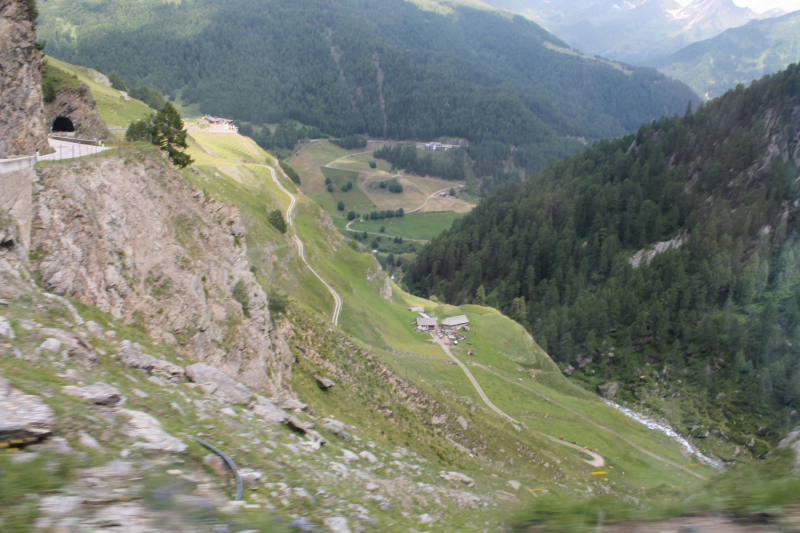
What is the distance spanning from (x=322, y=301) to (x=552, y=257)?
99.5 meters

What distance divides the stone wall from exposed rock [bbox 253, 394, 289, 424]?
35.7ft

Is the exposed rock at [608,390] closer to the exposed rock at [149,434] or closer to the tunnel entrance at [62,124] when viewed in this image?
the tunnel entrance at [62,124]

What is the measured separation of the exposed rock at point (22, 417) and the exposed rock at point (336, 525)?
5313 millimetres

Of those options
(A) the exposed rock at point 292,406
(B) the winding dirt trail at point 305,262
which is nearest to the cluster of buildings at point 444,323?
(B) the winding dirt trail at point 305,262

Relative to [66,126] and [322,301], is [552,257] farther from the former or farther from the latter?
[66,126]

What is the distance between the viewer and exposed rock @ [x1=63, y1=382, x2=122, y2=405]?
40.6 feet

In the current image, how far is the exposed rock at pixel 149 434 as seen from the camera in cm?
1109

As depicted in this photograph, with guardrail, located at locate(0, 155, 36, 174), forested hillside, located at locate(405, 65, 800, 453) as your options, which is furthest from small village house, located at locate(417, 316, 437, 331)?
guardrail, located at locate(0, 155, 36, 174)

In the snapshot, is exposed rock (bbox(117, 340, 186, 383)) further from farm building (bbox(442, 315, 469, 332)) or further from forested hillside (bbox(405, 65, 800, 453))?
forested hillside (bbox(405, 65, 800, 453))

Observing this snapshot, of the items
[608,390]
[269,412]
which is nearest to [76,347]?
[269,412]

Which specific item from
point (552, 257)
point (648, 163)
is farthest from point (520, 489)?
point (648, 163)

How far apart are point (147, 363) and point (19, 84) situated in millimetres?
18179

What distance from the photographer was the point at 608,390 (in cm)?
10400

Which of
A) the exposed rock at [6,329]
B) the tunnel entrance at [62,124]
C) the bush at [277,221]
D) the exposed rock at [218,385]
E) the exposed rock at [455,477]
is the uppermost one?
the tunnel entrance at [62,124]
